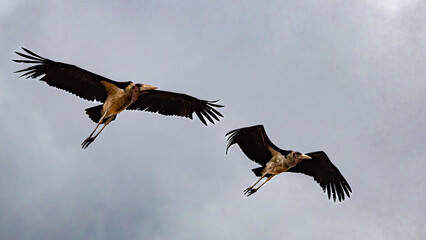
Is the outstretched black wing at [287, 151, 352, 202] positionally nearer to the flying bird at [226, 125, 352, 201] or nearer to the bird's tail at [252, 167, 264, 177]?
the flying bird at [226, 125, 352, 201]

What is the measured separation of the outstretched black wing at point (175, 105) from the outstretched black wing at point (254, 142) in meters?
1.34

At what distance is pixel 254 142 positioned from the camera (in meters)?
22.2

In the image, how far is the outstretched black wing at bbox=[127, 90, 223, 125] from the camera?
22.4 meters

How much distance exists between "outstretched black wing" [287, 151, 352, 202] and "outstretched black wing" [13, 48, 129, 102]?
7.42 metres

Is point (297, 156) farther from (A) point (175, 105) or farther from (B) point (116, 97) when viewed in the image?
(B) point (116, 97)

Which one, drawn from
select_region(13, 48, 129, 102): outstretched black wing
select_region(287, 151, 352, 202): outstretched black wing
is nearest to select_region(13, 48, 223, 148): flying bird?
select_region(13, 48, 129, 102): outstretched black wing

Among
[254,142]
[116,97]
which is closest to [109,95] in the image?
[116,97]

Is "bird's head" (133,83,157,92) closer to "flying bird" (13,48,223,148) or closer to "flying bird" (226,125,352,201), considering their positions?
"flying bird" (13,48,223,148)

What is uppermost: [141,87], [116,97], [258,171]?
[141,87]

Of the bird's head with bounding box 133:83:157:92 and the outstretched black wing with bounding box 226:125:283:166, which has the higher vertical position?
the bird's head with bounding box 133:83:157:92

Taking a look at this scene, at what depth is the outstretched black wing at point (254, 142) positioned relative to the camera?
21672 mm

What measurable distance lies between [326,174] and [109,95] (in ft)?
28.6

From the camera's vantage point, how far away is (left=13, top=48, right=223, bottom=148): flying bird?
20.3m

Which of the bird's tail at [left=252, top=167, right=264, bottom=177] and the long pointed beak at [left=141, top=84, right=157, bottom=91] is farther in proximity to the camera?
the bird's tail at [left=252, top=167, right=264, bottom=177]
